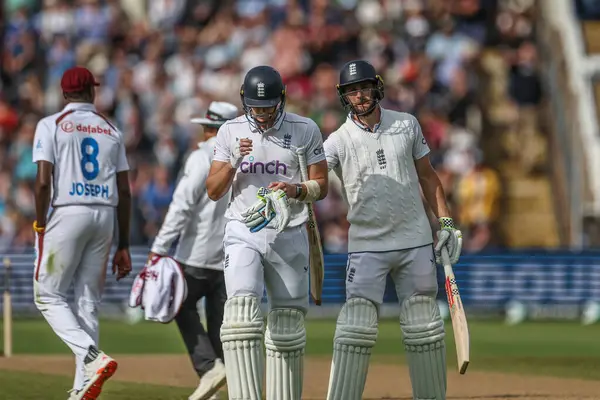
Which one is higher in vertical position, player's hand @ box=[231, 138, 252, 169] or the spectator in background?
the spectator in background

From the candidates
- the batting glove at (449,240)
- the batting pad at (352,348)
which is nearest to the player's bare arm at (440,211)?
the batting glove at (449,240)

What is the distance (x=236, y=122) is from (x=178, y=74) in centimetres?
1605

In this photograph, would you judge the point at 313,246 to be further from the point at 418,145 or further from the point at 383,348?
the point at 383,348

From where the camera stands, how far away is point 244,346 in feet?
31.8

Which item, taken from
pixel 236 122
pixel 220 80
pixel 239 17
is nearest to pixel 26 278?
pixel 220 80

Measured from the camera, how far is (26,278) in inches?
805

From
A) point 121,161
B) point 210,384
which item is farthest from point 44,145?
point 210,384

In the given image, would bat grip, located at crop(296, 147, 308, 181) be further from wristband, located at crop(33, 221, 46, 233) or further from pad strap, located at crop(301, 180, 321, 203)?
wristband, located at crop(33, 221, 46, 233)

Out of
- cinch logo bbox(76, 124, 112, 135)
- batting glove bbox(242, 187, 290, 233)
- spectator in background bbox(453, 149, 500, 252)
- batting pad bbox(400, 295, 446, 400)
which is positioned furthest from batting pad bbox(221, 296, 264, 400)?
spectator in background bbox(453, 149, 500, 252)

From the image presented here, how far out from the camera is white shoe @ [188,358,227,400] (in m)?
11.9

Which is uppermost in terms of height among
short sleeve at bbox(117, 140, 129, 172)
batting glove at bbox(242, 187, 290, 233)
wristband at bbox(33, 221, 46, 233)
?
short sleeve at bbox(117, 140, 129, 172)

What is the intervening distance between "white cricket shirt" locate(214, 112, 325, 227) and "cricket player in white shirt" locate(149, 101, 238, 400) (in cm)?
222

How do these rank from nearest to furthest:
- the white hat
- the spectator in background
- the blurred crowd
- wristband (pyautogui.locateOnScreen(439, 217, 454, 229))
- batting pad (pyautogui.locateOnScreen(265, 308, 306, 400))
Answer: batting pad (pyautogui.locateOnScreen(265, 308, 306, 400)), wristband (pyautogui.locateOnScreen(439, 217, 454, 229)), the white hat, the spectator in background, the blurred crowd

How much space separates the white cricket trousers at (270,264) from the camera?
979 centimetres
